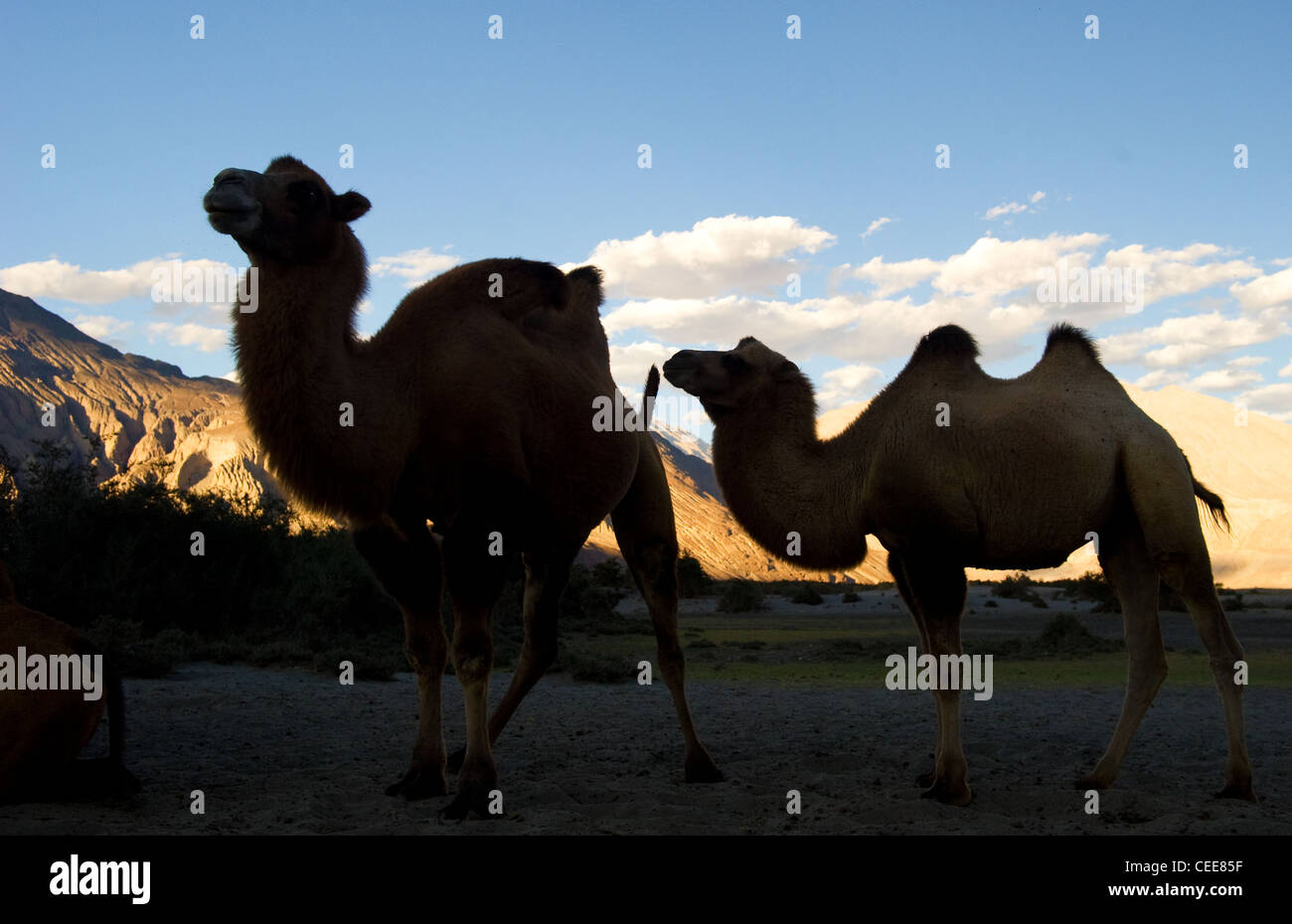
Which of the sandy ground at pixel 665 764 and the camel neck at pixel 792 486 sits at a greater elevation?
the camel neck at pixel 792 486

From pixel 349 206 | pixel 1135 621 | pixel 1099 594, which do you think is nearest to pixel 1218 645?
pixel 1135 621

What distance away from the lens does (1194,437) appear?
559 feet

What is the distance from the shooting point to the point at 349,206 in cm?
552

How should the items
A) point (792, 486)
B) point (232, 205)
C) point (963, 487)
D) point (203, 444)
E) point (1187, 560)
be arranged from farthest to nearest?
point (203, 444) < point (792, 486) < point (1187, 560) < point (963, 487) < point (232, 205)

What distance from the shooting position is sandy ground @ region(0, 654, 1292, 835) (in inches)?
211

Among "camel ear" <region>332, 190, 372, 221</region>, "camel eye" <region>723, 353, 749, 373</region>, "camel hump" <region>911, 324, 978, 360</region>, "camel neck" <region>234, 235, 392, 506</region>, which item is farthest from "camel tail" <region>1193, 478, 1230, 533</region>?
"camel ear" <region>332, 190, 372, 221</region>

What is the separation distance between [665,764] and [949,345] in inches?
146

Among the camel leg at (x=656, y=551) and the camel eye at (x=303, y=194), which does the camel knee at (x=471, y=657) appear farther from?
the camel eye at (x=303, y=194)

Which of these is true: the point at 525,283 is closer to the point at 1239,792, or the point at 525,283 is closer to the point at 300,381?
the point at 300,381

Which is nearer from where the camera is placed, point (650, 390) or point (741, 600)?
point (650, 390)

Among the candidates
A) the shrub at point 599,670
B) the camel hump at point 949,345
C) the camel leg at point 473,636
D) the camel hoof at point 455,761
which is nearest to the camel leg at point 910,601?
the camel hump at point 949,345

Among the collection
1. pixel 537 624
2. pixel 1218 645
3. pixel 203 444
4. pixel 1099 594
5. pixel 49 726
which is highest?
pixel 203 444

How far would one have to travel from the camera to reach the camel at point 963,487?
6.20 metres

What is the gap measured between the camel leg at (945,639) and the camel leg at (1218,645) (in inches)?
57.5
